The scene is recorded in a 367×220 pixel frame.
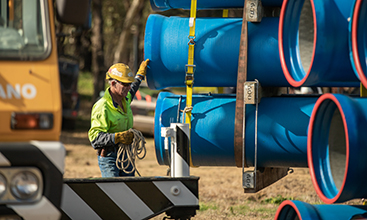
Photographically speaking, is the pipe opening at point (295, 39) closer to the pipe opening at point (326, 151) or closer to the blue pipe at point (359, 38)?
the pipe opening at point (326, 151)

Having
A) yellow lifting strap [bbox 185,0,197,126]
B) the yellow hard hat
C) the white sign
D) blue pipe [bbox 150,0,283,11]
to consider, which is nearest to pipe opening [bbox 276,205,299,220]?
yellow lifting strap [bbox 185,0,197,126]

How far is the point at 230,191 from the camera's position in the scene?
7.63m

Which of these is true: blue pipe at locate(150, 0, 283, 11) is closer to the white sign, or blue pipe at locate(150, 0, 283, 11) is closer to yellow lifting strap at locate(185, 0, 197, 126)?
yellow lifting strap at locate(185, 0, 197, 126)

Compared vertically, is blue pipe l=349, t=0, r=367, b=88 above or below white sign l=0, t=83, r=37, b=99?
above

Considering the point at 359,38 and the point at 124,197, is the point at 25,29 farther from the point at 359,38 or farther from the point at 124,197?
the point at 359,38

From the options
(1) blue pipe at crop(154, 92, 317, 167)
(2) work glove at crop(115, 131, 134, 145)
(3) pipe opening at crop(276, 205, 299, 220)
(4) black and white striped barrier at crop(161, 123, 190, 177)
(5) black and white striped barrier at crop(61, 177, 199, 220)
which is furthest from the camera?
(2) work glove at crop(115, 131, 134, 145)

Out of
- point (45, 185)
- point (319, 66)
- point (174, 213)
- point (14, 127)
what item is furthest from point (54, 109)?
point (319, 66)

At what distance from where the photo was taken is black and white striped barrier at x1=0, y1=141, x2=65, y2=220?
3080mm

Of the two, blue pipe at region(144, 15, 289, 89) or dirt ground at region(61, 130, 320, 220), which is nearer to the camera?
blue pipe at region(144, 15, 289, 89)

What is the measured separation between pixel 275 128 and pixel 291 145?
199 millimetres

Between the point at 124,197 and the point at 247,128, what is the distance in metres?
1.39

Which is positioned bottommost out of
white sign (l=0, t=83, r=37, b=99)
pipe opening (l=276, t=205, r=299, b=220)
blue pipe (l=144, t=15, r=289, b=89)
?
pipe opening (l=276, t=205, r=299, b=220)

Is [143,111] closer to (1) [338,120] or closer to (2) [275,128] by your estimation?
(2) [275,128]

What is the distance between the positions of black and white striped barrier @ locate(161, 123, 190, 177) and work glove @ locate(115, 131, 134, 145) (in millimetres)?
557
